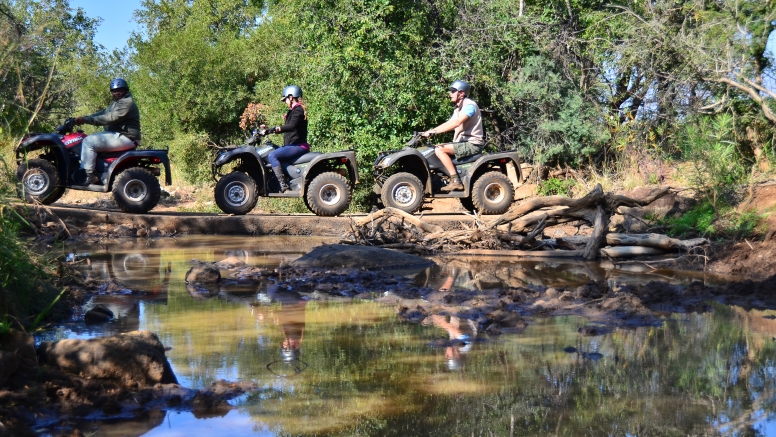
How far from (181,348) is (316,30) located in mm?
12886

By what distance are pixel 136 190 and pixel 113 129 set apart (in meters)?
1.02

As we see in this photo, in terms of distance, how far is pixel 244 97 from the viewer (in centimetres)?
2664

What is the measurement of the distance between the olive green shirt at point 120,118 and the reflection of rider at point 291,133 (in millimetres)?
2162

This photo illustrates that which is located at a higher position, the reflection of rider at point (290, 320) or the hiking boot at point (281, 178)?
the hiking boot at point (281, 178)

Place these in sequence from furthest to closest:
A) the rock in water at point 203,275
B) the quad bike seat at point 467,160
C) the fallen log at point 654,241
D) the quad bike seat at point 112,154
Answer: the quad bike seat at point 467,160 → the quad bike seat at point 112,154 → the fallen log at point 654,241 → the rock in water at point 203,275

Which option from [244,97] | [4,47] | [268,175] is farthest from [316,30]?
[4,47]

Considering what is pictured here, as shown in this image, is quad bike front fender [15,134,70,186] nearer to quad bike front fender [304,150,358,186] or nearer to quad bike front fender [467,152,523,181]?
quad bike front fender [304,150,358,186]

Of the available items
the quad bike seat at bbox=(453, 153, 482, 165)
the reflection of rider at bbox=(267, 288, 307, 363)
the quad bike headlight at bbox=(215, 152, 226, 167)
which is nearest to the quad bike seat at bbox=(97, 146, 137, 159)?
the quad bike headlight at bbox=(215, 152, 226, 167)

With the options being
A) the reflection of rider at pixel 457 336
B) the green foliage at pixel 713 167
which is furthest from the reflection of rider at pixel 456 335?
the green foliage at pixel 713 167

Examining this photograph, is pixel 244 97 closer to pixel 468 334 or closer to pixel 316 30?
pixel 316 30

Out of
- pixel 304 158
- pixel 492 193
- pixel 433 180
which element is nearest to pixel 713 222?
pixel 492 193

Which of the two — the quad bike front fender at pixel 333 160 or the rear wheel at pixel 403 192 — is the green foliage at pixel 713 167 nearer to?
the rear wheel at pixel 403 192

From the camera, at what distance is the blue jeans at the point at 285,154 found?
1350 cm

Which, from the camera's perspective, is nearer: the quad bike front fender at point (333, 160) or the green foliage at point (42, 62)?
the green foliage at point (42, 62)
